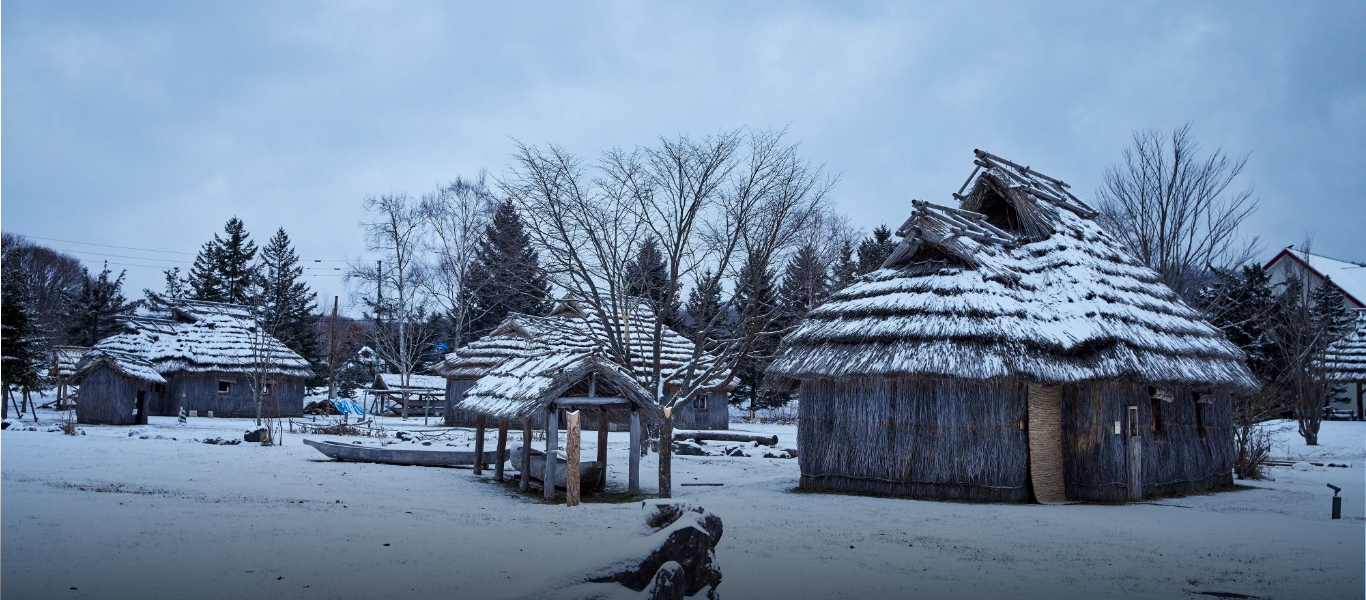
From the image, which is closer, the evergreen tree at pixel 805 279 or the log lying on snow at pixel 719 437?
the evergreen tree at pixel 805 279

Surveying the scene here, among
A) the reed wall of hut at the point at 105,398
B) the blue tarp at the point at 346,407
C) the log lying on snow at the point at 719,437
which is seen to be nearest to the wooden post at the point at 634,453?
the log lying on snow at the point at 719,437

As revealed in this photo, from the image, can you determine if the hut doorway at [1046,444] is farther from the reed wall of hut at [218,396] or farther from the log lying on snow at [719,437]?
the reed wall of hut at [218,396]

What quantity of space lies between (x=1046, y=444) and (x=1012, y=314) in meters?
2.27

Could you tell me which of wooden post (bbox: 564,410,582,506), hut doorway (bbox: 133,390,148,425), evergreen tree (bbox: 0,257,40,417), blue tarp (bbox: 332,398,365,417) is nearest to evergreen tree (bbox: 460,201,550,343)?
wooden post (bbox: 564,410,582,506)

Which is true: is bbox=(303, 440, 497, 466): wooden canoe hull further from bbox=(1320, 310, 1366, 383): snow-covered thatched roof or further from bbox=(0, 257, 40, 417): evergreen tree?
bbox=(1320, 310, 1366, 383): snow-covered thatched roof

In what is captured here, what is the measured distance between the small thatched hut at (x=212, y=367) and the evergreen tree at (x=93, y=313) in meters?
10.7

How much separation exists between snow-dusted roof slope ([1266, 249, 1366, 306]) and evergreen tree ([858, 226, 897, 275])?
57.5 ft

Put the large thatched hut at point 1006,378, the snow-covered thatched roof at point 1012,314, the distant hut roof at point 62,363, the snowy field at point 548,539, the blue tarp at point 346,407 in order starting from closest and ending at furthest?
the snowy field at point 548,539 < the snow-covered thatched roof at point 1012,314 < the large thatched hut at point 1006,378 < the distant hut roof at point 62,363 < the blue tarp at point 346,407

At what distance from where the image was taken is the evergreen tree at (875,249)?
3841cm

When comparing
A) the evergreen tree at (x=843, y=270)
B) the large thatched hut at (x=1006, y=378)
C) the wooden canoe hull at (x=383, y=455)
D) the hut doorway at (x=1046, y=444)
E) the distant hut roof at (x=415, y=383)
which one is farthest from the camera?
the distant hut roof at (x=415, y=383)

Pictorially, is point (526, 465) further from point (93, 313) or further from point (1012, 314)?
point (93, 313)

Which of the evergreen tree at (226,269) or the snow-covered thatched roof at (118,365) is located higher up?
the evergreen tree at (226,269)

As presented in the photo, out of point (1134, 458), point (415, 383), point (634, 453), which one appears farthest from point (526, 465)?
point (415, 383)

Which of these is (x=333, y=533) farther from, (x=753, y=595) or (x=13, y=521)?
(x=753, y=595)
